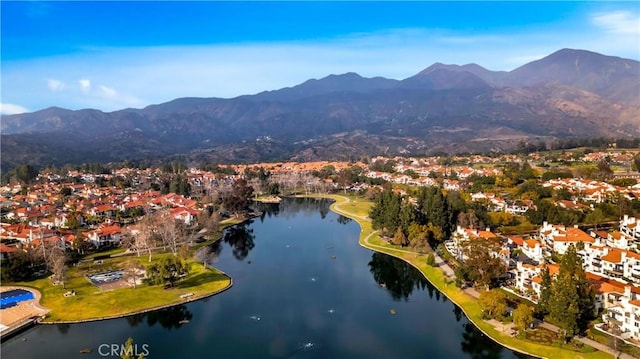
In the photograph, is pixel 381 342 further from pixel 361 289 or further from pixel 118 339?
pixel 118 339

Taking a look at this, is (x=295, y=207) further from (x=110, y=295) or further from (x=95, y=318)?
(x=95, y=318)

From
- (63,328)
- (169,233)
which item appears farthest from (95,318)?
(169,233)

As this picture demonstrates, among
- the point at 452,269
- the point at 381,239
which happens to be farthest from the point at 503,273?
the point at 381,239

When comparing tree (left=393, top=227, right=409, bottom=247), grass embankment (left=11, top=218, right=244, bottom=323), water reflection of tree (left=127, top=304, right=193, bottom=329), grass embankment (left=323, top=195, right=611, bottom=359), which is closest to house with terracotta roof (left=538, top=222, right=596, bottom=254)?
grass embankment (left=323, top=195, right=611, bottom=359)

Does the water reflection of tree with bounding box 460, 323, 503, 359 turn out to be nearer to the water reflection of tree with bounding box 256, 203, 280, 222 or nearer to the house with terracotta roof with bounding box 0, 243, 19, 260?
the house with terracotta roof with bounding box 0, 243, 19, 260

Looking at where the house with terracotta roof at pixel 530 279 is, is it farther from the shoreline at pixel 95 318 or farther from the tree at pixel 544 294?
the shoreline at pixel 95 318

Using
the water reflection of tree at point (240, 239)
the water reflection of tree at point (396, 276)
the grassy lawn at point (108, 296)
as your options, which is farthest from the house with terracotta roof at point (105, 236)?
the water reflection of tree at point (396, 276)
